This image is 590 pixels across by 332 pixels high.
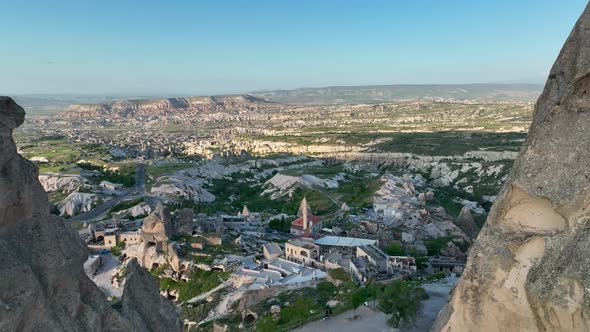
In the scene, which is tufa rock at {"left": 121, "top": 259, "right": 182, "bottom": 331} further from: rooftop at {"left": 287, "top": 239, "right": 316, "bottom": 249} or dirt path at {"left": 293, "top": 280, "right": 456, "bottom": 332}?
rooftop at {"left": 287, "top": 239, "right": 316, "bottom": 249}

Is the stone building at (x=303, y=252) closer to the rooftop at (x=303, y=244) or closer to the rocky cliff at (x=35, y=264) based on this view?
the rooftop at (x=303, y=244)

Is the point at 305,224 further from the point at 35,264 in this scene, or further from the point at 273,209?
the point at 35,264

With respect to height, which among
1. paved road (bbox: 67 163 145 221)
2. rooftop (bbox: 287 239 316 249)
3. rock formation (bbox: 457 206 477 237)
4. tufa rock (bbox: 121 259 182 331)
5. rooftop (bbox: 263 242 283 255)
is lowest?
paved road (bbox: 67 163 145 221)

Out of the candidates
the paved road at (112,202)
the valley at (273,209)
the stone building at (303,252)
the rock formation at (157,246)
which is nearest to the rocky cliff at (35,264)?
the valley at (273,209)

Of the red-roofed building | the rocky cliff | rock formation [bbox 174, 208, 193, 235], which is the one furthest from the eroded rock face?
rock formation [bbox 174, 208, 193, 235]

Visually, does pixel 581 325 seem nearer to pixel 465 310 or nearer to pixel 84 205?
pixel 465 310

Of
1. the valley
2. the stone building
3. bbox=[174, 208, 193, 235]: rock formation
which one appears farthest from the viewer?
bbox=[174, 208, 193, 235]: rock formation
